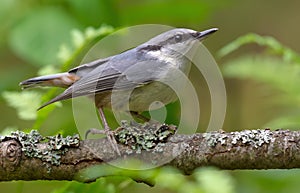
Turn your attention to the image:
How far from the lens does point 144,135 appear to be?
8.47ft

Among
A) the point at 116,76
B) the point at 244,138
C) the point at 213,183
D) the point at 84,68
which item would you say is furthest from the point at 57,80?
the point at 213,183

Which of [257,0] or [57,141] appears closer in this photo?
[57,141]

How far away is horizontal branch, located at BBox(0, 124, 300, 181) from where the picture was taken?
246 cm

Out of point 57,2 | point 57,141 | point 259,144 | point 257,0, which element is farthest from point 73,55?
point 257,0

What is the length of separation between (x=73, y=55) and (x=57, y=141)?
639 mm

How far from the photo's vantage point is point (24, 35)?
4.16 m

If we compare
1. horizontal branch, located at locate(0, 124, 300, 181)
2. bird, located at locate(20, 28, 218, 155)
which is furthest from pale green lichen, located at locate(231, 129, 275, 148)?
bird, located at locate(20, 28, 218, 155)

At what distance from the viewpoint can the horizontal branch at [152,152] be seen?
8.07ft

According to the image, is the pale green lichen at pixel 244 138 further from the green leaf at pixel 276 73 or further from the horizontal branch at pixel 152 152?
the green leaf at pixel 276 73

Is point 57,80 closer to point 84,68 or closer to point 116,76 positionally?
point 84,68

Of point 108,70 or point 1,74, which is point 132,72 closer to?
point 108,70

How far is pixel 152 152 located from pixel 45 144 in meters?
0.44

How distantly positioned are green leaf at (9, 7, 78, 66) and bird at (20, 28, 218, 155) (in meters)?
0.86

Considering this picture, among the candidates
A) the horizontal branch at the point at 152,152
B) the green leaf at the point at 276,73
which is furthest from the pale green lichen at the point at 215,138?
the green leaf at the point at 276,73
